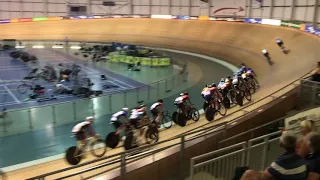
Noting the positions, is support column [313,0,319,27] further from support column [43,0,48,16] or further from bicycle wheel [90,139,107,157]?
support column [43,0,48,16]

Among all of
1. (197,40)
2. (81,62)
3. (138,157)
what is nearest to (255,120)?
(138,157)

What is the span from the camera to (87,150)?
25.8ft

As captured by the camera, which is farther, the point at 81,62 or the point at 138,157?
the point at 81,62

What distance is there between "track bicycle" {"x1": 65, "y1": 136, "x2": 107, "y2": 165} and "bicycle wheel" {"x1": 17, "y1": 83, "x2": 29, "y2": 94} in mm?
8755

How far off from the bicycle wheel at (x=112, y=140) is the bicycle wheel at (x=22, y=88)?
8.87 meters

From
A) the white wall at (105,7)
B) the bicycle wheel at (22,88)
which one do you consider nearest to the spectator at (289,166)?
the bicycle wheel at (22,88)

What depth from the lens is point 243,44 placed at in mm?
26344

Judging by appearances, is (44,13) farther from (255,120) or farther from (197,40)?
(255,120)

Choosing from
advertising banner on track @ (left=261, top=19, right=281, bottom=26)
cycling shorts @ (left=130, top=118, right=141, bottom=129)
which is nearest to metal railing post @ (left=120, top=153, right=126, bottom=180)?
cycling shorts @ (left=130, top=118, right=141, bottom=129)

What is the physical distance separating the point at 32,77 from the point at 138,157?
43.2ft

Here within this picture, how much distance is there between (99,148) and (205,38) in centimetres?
2457

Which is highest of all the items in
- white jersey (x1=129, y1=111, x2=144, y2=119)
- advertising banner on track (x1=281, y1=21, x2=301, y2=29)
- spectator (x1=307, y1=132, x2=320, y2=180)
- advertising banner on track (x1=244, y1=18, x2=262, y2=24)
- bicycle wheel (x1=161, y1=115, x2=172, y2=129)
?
advertising banner on track (x1=244, y1=18, x2=262, y2=24)

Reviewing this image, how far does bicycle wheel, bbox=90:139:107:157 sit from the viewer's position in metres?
8.10

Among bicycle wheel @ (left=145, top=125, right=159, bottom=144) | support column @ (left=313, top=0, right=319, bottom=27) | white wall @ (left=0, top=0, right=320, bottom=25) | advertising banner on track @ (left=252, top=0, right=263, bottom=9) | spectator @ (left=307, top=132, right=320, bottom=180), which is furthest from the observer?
white wall @ (left=0, top=0, right=320, bottom=25)
